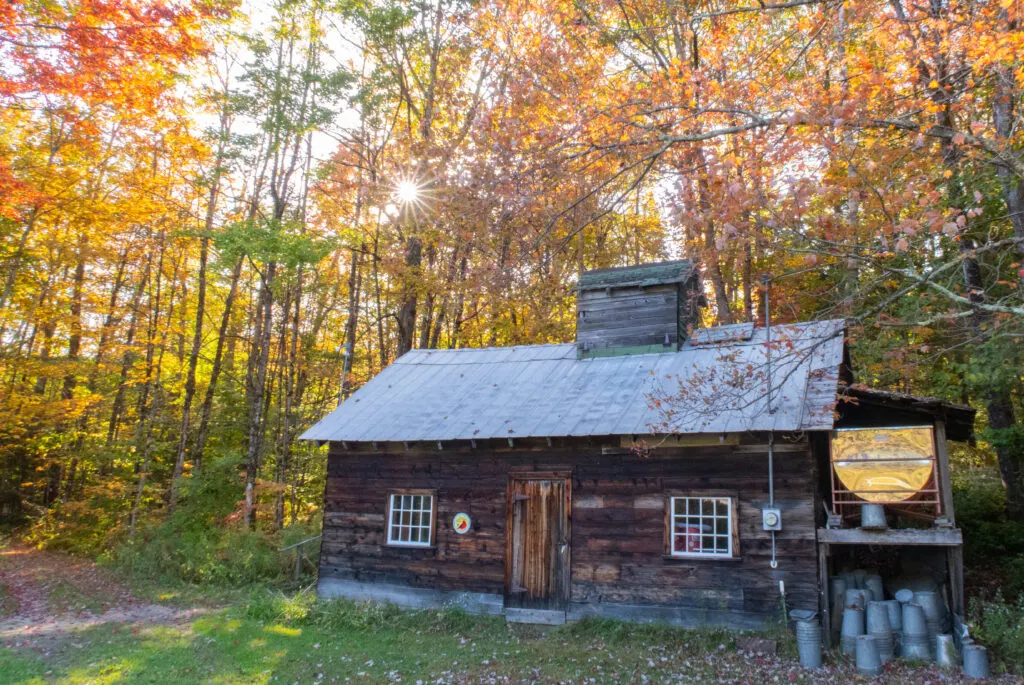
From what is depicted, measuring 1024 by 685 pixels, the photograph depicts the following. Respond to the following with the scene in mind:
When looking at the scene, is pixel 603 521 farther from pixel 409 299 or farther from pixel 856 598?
pixel 409 299

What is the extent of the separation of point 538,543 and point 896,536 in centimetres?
558

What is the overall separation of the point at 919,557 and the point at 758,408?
4.58 metres

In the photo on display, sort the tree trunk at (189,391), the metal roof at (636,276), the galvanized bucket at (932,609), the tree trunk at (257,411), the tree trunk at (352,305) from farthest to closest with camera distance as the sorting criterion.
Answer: the tree trunk at (352,305) → the tree trunk at (189,391) → the tree trunk at (257,411) → the metal roof at (636,276) → the galvanized bucket at (932,609)

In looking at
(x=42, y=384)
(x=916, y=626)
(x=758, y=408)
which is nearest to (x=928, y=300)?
(x=758, y=408)

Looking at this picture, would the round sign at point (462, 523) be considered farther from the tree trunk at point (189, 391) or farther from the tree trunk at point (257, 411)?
the tree trunk at point (189, 391)

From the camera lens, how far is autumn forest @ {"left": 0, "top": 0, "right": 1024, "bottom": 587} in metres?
9.66

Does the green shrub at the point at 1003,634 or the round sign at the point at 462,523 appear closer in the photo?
the green shrub at the point at 1003,634

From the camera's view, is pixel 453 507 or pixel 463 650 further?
pixel 453 507

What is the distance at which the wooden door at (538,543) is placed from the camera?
12.1 metres

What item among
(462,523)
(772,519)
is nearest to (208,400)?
(462,523)

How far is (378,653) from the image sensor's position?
10414 millimetres

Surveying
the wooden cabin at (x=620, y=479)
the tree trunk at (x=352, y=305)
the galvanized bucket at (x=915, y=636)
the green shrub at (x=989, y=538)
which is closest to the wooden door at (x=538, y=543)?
the wooden cabin at (x=620, y=479)

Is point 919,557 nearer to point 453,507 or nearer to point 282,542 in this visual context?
point 453,507

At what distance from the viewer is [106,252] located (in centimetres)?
2133
